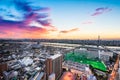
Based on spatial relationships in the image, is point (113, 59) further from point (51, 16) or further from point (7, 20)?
point (7, 20)

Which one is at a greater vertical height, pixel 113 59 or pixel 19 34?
pixel 19 34

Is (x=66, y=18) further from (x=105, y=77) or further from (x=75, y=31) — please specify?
(x=105, y=77)

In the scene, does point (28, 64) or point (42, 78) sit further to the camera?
point (28, 64)

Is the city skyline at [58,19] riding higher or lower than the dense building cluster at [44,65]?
higher

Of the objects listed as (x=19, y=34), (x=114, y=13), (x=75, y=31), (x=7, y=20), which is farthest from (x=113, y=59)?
(x=7, y=20)

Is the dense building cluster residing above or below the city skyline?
below

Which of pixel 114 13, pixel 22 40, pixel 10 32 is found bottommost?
pixel 22 40

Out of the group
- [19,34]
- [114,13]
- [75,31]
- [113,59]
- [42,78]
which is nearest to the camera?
[42,78]

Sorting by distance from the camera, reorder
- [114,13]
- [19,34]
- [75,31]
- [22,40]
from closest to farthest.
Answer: [114,13] → [19,34] → [22,40] → [75,31]

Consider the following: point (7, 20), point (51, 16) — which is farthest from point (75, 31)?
point (7, 20)
